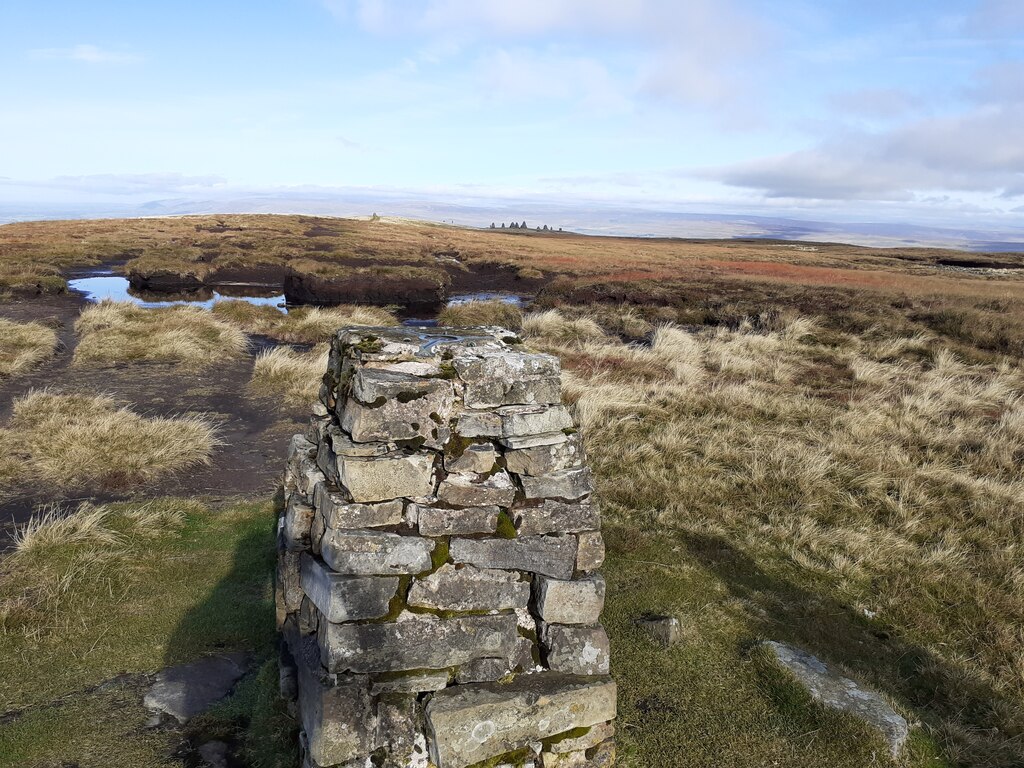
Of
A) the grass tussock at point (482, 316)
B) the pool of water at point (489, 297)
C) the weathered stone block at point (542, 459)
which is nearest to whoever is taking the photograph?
the weathered stone block at point (542, 459)

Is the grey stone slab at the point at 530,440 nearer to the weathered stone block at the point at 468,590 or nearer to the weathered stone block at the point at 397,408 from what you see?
the weathered stone block at the point at 397,408

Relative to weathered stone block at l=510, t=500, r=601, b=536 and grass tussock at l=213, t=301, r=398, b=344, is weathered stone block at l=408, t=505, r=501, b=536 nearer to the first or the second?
weathered stone block at l=510, t=500, r=601, b=536

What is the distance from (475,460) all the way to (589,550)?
90 cm

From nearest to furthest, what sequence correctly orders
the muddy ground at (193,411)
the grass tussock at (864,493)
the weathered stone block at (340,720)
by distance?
the weathered stone block at (340,720) < the grass tussock at (864,493) < the muddy ground at (193,411)

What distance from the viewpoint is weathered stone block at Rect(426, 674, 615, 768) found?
139 inches

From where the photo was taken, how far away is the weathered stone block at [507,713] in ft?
11.6

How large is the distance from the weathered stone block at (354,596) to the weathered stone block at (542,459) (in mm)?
929

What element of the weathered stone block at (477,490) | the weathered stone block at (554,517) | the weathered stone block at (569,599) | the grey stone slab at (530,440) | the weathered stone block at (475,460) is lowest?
the weathered stone block at (569,599)

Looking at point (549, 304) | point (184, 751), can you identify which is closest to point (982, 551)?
point (184, 751)

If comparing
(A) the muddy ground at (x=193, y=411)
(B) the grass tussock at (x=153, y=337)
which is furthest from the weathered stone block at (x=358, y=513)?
(B) the grass tussock at (x=153, y=337)

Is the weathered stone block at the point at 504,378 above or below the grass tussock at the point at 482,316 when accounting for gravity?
above

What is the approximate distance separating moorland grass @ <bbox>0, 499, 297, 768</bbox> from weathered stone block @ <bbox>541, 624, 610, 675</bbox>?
1868mm

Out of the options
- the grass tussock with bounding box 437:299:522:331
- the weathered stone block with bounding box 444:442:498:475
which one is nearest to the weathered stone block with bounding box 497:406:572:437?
the weathered stone block with bounding box 444:442:498:475

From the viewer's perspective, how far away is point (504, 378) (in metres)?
3.78
